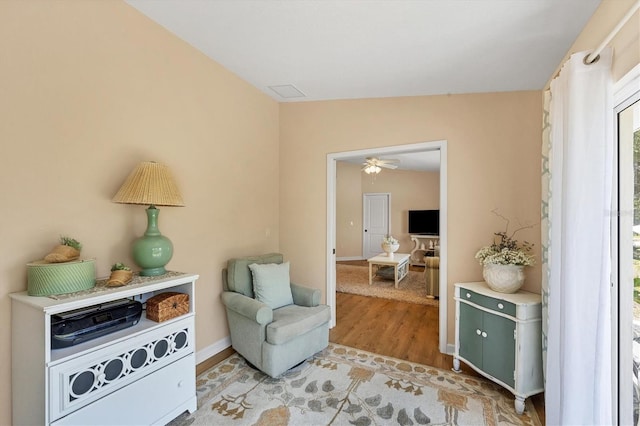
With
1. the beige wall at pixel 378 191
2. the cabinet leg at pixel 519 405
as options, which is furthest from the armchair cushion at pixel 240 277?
the beige wall at pixel 378 191

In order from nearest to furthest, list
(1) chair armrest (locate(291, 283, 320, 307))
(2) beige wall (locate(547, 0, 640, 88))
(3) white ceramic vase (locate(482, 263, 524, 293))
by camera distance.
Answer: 1. (2) beige wall (locate(547, 0, 640, 88))
2. (3) white ceramic vase (locate(482, 263, 524, 293))
3. (1) chair armrest (locate(291, 283, 320, 307))

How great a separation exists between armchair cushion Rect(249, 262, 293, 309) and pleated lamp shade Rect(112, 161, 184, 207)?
1069 millimetres

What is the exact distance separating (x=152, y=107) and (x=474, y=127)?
2.80 metres

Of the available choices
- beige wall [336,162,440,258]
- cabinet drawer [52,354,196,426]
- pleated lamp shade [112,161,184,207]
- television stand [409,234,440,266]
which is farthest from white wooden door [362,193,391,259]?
pleated lamp shade [112,161,184,207]

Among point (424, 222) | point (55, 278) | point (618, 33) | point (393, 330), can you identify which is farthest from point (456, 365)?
point (424, 222)

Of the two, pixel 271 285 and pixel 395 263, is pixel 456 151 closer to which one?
pixel 271 285

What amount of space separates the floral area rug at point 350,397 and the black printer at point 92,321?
78cm

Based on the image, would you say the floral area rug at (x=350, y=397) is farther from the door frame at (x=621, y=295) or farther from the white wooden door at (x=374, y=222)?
the white wooden door at (x=374, y=222)

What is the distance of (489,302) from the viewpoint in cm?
223

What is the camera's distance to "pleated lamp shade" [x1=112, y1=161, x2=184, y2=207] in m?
1.79

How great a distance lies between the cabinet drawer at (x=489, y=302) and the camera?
209 centimetres

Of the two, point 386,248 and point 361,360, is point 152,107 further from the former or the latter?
point 386,248

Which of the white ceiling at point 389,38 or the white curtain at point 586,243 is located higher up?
the white ceiling at point 389,38

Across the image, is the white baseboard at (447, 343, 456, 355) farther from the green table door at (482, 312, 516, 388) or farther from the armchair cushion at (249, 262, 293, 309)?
the armchair cushion at (249, 262, 293, 309)
